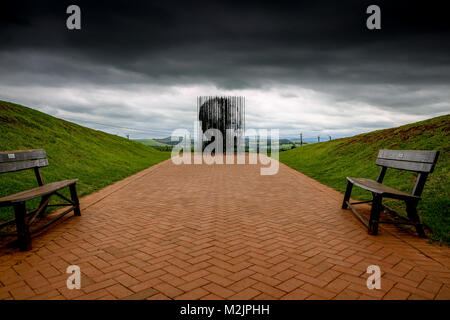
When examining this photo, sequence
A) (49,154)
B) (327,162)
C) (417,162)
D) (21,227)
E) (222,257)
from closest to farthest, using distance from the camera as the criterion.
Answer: (222,257), (21,227), (417,162), (49,154), (327,162)

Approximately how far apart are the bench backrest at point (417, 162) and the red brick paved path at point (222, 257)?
781 millimetres

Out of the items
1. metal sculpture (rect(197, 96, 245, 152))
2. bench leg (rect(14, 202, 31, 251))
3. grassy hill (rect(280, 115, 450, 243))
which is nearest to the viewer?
bench leg (rect(14, 202, 31, 251))

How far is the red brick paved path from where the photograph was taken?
97.5 inches

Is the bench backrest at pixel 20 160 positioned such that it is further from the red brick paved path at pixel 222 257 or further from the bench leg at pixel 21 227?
the red brick paved path at pixel 222 257

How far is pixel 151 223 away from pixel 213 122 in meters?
23.2

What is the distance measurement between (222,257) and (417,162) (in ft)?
10.2

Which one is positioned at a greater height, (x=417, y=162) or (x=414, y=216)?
(x=417, y=162)

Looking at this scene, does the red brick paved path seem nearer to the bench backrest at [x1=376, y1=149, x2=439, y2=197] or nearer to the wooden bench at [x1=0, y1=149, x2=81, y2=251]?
the wooden bench at [x1=0, y1=149, x2=81, y2=251]

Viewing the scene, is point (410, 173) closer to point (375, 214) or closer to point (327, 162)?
point (375, 214)

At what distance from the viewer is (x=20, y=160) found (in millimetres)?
4242

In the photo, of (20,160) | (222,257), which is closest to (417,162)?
(222,257)

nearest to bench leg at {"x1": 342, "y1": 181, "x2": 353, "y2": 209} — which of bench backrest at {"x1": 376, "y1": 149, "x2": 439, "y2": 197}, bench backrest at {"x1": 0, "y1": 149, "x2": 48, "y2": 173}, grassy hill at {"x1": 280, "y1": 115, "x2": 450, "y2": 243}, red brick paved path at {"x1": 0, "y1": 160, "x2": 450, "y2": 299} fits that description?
red brick paved path at {"x1": 0, "y1": 160, "x2": 450, "y2": 299}

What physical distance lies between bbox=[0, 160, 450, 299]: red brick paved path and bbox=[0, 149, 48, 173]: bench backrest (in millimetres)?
1083

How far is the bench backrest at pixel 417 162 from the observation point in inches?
147
